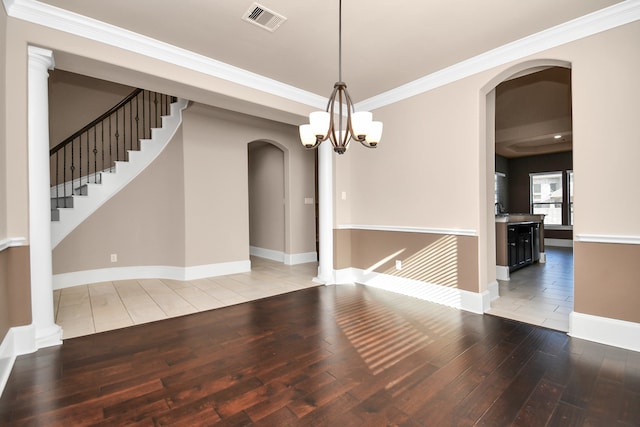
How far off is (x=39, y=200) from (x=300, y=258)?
446 cm

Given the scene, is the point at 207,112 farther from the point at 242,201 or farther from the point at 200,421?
the point at 200,421

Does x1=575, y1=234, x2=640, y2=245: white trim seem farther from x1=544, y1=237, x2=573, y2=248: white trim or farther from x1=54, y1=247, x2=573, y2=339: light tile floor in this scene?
x1=544, y1=237, x2=573, y2=248: white trim

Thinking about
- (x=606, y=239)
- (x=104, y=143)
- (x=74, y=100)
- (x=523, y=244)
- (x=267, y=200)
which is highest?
(x=74, y=100)

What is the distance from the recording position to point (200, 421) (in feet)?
5.23

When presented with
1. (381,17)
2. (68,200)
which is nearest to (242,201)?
(68,200)

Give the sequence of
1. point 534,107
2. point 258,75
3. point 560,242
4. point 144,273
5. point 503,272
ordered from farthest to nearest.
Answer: point 560,242, point 534,107, point 144,273, point 503,272, point 258,75

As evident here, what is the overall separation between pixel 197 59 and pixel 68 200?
378 centimetres

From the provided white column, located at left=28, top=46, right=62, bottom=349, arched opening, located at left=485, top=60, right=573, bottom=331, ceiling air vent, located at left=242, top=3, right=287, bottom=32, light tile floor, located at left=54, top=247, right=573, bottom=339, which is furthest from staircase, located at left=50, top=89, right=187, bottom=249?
arched opening, located at left=485, top=60, right=573, bottom=331

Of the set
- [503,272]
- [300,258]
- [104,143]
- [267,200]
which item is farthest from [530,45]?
[104,143]

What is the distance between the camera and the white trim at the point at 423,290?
10.9ft

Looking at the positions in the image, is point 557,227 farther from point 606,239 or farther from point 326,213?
point 326,213

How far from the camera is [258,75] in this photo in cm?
358

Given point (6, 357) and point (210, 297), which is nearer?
point (6, 357)

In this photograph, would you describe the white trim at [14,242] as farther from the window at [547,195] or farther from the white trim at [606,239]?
the window at [547,195]
